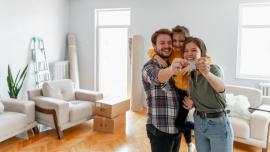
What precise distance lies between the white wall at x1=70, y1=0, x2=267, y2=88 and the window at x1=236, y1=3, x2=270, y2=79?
141 millimetres

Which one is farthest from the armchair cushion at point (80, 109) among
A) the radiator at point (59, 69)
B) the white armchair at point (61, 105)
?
the radiator at point (59, 69)

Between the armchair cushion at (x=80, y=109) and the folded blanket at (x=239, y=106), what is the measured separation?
7.18ft

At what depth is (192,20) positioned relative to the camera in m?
5.01

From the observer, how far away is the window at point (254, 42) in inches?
181

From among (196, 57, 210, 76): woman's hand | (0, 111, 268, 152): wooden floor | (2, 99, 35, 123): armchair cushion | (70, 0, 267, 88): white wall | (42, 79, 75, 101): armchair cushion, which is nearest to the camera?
(196, 57, 210, 76): woman's hand

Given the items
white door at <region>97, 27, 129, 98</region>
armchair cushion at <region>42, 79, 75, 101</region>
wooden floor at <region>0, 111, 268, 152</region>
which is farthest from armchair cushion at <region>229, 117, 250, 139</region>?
white door at <region>97, 27, 129, 98</region>

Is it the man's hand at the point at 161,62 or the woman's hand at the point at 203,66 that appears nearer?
the woman's hand at the point at 203,66

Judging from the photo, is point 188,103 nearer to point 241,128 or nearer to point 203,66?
point 203,66

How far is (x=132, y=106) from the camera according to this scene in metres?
5.32

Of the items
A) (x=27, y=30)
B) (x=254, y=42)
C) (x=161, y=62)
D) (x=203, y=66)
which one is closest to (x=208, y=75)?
(x=203, y=66)

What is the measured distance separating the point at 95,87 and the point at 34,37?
182cm

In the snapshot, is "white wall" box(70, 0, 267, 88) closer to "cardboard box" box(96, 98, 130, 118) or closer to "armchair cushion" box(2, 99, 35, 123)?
"cardboard box" box(96, 98, 130, 118)

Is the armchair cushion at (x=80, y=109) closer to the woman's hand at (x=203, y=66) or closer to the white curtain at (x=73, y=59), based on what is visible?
the white curtain at (x=73, y=59)

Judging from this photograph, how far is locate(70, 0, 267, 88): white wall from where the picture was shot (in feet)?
15.5
